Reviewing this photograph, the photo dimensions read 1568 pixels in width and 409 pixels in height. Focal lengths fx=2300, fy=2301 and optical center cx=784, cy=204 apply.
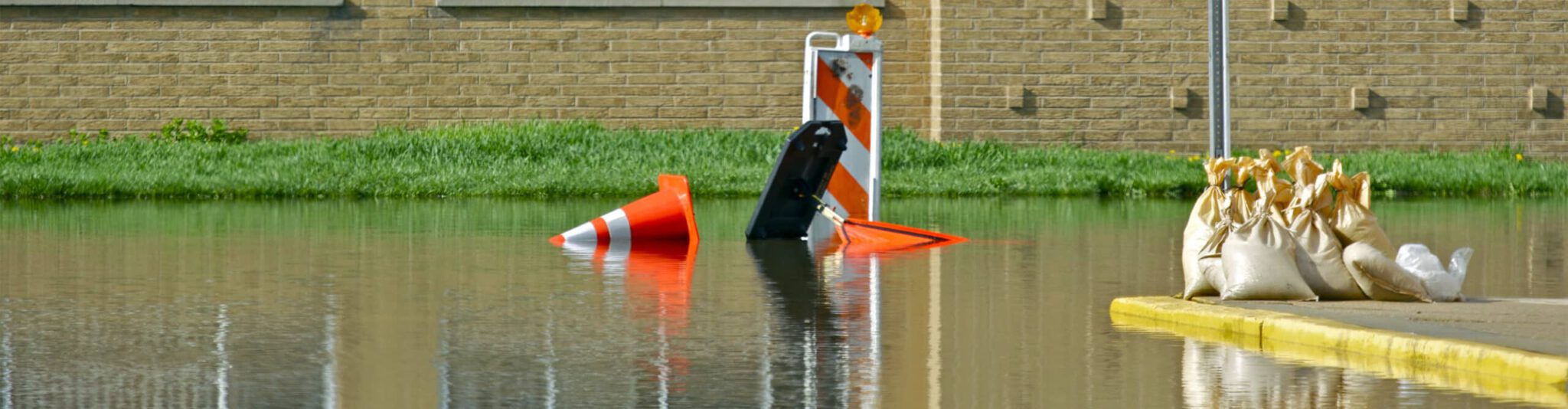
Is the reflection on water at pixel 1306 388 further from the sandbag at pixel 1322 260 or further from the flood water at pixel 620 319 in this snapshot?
the sandbag at pixel 1322 260

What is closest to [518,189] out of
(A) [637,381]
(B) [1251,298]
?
(B) [1251,298]

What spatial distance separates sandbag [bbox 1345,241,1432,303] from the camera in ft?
31.2

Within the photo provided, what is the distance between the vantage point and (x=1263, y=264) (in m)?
9.53

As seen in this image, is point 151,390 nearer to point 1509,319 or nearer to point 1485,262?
point 1509,319

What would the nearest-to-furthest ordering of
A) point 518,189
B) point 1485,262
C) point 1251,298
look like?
1. point 1251,298
2. point 1485,262
3. point 518,189

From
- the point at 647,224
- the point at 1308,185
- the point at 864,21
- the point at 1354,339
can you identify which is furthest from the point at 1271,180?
the point at 864,21

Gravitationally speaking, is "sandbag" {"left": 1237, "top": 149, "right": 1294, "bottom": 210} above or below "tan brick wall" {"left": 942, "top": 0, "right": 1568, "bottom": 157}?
below

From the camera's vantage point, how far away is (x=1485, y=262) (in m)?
12.6

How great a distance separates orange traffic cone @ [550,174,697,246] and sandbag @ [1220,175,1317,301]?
5.13 meters

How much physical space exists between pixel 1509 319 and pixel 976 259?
13.9 ft

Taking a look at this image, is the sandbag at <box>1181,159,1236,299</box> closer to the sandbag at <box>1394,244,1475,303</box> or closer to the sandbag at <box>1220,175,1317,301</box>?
Answer: the sandbag at <box>1220,175,1317,301</box>

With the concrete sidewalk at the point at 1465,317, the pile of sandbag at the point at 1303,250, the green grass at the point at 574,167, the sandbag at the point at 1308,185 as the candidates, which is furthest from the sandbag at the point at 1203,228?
the green grass at the point at 574,167

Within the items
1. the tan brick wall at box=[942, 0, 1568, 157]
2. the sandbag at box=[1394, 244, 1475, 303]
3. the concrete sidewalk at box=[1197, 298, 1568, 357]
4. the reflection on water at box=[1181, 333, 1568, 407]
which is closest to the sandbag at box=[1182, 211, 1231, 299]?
the concrete sidewalk at box=[1197, 298, 1568, 357]

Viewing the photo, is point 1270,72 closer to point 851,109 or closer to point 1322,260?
point 851,109
